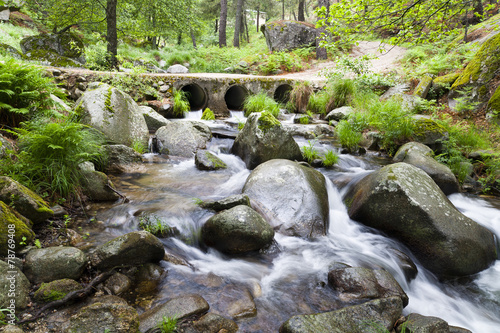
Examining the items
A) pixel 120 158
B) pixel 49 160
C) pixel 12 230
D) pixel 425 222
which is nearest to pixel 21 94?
pixel 49 160

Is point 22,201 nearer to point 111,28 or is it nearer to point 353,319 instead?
point 353,319

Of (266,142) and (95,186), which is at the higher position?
(266,142)

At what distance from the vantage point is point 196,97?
12.6 meters

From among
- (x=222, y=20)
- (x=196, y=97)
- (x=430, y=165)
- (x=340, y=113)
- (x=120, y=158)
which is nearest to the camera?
(x=430, y=165)

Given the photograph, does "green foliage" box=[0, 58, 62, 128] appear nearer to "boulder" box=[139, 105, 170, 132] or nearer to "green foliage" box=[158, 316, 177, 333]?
"boulder" box=[139, 105, 170, 132]

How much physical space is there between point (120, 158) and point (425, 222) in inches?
219

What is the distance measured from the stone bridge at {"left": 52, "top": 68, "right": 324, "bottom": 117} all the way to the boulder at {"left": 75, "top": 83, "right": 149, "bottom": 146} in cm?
374

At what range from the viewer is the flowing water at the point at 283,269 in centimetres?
273

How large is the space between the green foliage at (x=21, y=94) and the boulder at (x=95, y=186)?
1.17m

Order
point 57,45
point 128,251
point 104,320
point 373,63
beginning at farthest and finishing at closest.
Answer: point 373,63
point 57,45
point 128,251
point 104,320

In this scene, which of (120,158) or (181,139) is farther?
(181,139)

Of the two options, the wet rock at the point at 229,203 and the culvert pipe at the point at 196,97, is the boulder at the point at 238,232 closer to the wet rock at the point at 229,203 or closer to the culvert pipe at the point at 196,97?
the wet rock at the point at 229,203

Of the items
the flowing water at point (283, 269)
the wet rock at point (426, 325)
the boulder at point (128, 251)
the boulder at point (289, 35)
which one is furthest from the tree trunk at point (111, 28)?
the boulder at point (289, 35)

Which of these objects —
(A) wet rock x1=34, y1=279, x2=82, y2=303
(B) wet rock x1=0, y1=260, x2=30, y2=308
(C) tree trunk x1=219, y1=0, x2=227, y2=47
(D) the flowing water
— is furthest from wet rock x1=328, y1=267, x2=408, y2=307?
(C) tree trunk x1=219, y1=0, x2=227, y2=47
